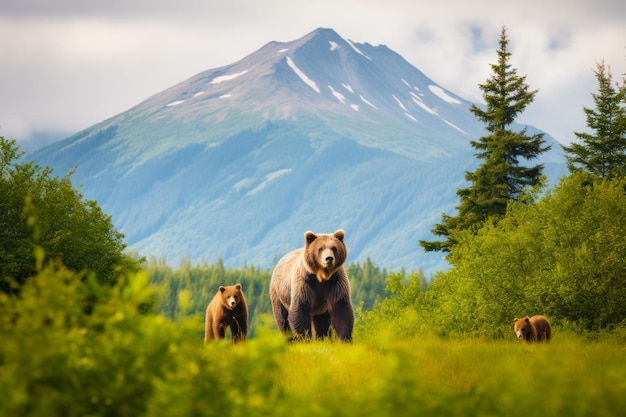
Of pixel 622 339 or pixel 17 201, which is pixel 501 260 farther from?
pixel 17 201

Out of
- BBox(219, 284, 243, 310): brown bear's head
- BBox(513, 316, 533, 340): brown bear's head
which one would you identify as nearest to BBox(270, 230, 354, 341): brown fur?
BBox(219, 284, 243, 310): brown bear's head

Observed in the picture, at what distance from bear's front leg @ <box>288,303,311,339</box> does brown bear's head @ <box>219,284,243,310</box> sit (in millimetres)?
1443

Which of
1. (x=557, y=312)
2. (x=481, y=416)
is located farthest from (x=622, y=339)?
(x=481, y=416)

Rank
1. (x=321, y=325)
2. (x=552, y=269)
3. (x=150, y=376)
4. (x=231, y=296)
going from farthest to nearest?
(x=552, y=269)
(x=231, y=296)
(x=321, y=325)
(x=150, y=376)

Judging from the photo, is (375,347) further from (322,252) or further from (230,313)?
(230,313)

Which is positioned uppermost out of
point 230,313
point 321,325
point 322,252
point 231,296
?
point 322,252

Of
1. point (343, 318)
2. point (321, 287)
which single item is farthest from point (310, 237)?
point (343, 318)

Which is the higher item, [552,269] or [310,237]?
[310,237]

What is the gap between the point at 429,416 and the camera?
4793 millimetres

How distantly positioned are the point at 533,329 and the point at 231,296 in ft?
21.3

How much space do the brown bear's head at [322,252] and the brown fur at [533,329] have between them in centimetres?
465

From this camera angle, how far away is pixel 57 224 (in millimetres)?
39375

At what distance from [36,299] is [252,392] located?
4.80 feet

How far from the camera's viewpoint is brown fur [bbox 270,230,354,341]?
1493 centimetres
